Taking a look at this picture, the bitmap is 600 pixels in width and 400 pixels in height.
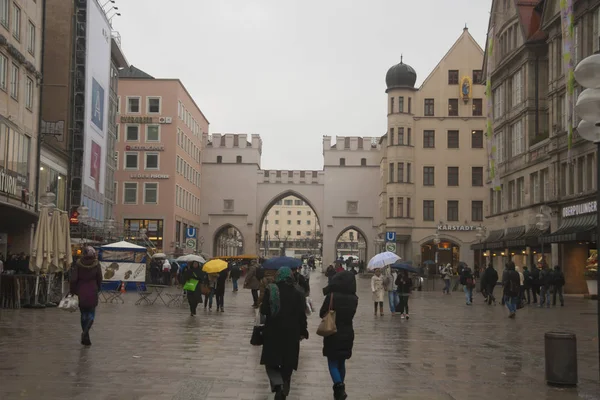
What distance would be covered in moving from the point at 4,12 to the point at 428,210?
137ft

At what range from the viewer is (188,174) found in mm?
78125

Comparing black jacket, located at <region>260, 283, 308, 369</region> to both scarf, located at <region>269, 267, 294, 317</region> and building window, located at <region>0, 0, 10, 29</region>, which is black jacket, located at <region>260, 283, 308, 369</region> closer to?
scarf, located at <region>269, 267, 294, 317</region>

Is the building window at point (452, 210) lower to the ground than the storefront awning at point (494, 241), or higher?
higher

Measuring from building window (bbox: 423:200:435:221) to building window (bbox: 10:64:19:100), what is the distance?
130ft

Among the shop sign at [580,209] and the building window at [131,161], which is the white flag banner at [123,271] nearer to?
the shop sign at [580,209]

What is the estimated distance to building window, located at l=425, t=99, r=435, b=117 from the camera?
214ft

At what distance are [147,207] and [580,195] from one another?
44458 mm

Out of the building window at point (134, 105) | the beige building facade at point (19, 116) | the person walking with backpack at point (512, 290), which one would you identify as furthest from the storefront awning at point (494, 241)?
the building window at point (134, 105)

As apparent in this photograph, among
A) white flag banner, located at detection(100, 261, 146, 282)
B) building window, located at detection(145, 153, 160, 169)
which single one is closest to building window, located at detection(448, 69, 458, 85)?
building window, located at detection(145, 153, 160, 169)

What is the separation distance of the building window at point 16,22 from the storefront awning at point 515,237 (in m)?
25.5

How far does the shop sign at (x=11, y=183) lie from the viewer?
98.5 ft

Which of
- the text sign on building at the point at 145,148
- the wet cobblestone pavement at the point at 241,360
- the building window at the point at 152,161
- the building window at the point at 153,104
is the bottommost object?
the wet cobblestone pavement at the point at 241,360

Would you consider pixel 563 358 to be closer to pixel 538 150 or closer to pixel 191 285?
pixel 191 285

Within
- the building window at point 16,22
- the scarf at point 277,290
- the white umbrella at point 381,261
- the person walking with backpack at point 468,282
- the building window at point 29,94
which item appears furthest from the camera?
the building window at point 29,94
